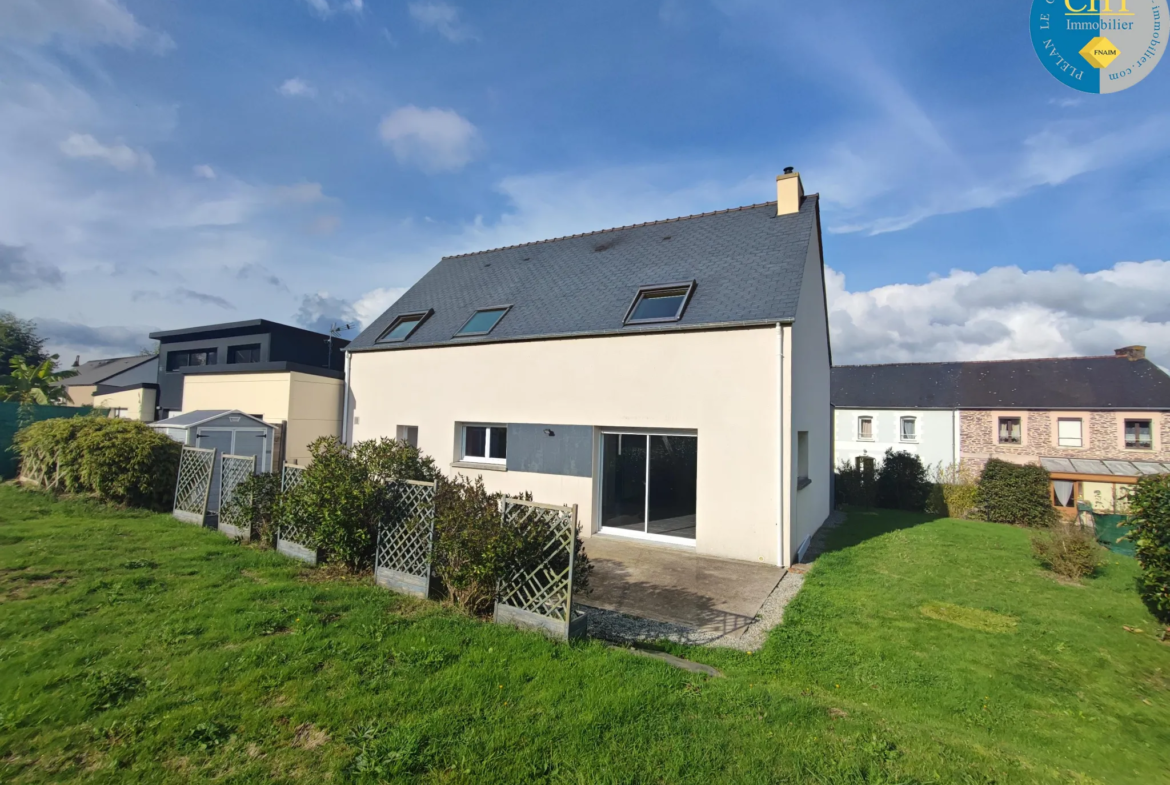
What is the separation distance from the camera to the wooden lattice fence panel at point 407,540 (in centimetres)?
604

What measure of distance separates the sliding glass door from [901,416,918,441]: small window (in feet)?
83.7

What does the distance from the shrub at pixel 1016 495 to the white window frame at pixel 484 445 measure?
54.1ft

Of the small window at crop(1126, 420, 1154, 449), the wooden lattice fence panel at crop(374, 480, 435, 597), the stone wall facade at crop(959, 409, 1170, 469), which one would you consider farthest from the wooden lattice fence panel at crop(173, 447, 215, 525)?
the small window at crop(1126, 420, 1154, 449)

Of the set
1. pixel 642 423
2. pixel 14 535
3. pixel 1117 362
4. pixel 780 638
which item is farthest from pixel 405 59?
pixel 1117 362

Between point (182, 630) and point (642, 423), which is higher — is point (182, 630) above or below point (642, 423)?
below

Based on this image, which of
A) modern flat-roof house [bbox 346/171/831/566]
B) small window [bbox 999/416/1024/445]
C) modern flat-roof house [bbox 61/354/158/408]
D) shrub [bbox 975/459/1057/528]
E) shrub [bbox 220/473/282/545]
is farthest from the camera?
modern flat-roof house [bbox 61/354/158/408]

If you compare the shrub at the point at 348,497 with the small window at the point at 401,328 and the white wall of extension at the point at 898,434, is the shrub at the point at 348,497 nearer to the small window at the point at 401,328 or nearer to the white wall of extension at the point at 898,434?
the small window at the point at 401,328

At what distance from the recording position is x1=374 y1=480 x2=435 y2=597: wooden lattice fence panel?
604 cm

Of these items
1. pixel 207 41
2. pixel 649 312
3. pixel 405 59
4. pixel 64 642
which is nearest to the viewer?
pixel 64 642

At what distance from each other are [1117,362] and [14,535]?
41.5 m

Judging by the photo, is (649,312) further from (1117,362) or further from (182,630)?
(1117,362)

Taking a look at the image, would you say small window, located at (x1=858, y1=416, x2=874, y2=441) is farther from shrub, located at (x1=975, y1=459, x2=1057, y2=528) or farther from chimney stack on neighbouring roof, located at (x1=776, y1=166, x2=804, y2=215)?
chimney stack on neighbouring roof, located at (x1=776, y1=166, x2=804, y2=215)

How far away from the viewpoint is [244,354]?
22234 mm

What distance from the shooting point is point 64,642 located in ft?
14.1
